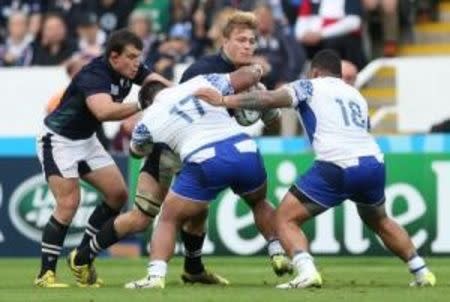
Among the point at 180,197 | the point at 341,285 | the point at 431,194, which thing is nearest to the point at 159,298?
the point at 180,197

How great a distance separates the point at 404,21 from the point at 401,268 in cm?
766

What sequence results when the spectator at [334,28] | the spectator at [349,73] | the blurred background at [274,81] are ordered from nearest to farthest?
the blurred background at [274,81], the spectator at [349,73], the spectator at [334,28]

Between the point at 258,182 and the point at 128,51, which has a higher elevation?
the point at 128,51

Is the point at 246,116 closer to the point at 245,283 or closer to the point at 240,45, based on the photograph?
the point at 240,45

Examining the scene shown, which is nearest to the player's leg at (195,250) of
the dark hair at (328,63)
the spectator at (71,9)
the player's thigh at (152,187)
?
the player's thigh at (152,187)

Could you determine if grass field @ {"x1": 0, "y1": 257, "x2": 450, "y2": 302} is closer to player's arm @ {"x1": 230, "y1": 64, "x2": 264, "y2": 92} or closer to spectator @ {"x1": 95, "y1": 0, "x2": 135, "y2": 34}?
player's arm @ {"x1": 230, "y1": 64, "x2": 264, "y2": 92}

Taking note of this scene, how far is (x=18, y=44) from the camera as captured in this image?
27266mm

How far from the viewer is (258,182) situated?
15.5 metres

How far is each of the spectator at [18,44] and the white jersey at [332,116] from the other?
39.3 feet

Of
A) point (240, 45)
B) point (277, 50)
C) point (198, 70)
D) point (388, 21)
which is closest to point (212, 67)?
point (198, 70)

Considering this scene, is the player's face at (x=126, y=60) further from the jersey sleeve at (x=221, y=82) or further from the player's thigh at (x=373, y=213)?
the player's thigh at (x=373, y=213)

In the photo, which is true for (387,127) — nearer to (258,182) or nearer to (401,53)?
(401,53)

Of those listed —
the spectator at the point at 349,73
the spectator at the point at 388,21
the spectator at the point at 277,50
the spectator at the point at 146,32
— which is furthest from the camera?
the spectator at the point at 146,32

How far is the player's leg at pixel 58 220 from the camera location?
16.5 m
